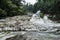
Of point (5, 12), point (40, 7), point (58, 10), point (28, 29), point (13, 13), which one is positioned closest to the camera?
point (28, 29)

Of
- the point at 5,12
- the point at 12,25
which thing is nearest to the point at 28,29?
the point at 12,25

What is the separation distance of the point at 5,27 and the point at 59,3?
21.4 meters

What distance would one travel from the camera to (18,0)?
33875mm

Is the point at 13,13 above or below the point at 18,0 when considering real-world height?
below

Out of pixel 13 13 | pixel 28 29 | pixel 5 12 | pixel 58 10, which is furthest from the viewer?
pixel 58 10

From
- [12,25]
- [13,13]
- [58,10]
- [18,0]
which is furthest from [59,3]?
[12,25]

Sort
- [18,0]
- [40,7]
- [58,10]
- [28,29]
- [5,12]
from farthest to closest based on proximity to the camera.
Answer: [40,7]
[58,10]
[18,0]
[5,12]
[28,29]

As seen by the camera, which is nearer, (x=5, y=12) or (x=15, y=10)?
(x=5, y=12)

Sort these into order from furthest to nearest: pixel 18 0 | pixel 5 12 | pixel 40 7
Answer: pixel 40 7 < pixel 18 0 < pixel 5 12

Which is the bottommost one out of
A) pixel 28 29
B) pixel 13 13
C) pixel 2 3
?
pixel 28 29

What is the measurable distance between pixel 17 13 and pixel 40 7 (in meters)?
18.1

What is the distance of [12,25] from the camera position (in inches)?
671

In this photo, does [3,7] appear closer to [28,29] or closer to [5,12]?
[5,12]

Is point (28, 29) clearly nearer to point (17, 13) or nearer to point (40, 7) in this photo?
point (17, 13)
